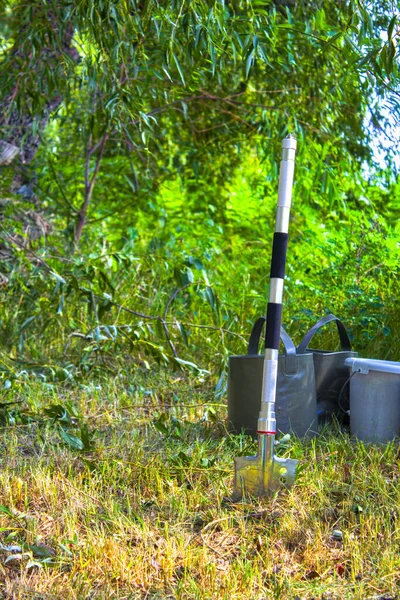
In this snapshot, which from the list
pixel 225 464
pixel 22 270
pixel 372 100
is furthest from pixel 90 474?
pixel 372 100

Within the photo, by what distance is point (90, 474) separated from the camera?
2.79 m

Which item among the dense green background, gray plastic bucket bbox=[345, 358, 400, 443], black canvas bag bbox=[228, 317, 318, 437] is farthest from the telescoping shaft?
the dense green background

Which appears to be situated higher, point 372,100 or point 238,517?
point 372,100

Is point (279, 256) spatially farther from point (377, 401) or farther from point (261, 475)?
point (377, 401)

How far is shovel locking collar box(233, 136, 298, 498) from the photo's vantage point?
2.58 m

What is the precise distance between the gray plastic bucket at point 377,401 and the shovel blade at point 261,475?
27.0 inches

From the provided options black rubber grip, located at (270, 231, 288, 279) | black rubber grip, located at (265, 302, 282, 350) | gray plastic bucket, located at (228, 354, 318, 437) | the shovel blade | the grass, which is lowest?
the grass

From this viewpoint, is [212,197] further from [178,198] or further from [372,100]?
[372,100]

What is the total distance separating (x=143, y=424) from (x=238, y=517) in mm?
1133

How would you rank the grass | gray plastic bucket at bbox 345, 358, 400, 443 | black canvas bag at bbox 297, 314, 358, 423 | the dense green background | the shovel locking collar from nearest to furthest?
the grass < the shovel locking collar < gray plastic bucket at bbox 345, 358, 400, 443 < black canvas bag at bbox 297, 314, 358, 423 < the dense green background

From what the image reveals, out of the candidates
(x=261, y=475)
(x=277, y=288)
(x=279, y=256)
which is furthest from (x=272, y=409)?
(x=279, y=256)

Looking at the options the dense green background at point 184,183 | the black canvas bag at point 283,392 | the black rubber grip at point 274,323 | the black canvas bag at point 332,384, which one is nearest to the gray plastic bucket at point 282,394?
the black canvas bag at point 283,392

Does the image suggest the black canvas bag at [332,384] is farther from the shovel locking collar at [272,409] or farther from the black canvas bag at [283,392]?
the shovel locking collar at [272,409]

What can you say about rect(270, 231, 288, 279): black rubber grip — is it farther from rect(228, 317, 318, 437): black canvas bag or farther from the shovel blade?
the shovel blade
